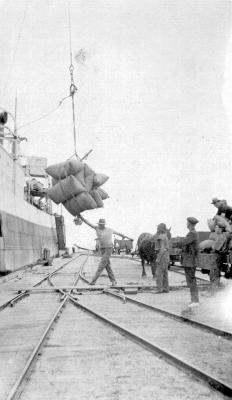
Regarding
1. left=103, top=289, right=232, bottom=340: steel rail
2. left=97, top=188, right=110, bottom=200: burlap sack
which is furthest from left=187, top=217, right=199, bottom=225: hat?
left=97, top=188, right=110, bottom=200: burlap sack

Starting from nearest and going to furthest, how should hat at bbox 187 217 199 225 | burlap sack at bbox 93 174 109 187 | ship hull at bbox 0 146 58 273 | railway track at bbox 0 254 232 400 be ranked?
1. railway track at bbox 0 254 232 400
2. hat at bbox 187 217 199 225
3. burlap sack at bbox 93 174 109 187
4. ship hull at bbox 0 146 58 273

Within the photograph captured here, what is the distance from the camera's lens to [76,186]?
11.4 metres

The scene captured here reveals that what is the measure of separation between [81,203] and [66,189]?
0.54 metres

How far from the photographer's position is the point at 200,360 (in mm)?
4742

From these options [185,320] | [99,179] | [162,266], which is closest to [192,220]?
[162,266]

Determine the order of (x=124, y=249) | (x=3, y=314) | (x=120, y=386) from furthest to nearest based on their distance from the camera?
1. (x=124, y=249)
2. (x=3, y=314)
3. (x=120, y=386)

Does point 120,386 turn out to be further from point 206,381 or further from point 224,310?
point 224,310

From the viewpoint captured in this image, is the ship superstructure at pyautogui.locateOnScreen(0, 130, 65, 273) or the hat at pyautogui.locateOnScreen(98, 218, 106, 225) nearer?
the hat at pyautogui.locateOnScreen(98, 218, 106, 225)

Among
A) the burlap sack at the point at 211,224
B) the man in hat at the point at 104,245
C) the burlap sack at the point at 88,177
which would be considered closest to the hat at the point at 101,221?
the man in hat at the point at 104,245

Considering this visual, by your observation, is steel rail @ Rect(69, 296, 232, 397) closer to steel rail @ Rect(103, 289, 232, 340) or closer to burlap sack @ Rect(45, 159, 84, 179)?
steel rail @ Rect(103, 289, 232, 340)

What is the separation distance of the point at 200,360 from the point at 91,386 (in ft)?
4.49

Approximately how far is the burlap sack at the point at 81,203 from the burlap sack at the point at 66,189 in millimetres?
118

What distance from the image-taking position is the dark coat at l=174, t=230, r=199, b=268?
896cm

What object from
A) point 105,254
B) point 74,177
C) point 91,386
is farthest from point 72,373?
point 105,254
